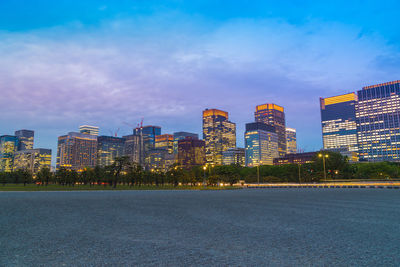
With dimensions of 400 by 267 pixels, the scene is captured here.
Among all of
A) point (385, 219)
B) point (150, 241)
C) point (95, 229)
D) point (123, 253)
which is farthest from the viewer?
point (385, 219)

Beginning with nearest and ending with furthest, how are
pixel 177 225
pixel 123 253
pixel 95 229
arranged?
pixel 123 253 < pixel 95 229 < pixel 177 225

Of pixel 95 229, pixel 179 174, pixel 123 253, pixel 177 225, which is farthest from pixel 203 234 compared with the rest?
pixel 179 174

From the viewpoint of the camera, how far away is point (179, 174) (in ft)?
337

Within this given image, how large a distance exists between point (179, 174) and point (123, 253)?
9294 cm

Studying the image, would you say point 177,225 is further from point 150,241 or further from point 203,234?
point 150,241

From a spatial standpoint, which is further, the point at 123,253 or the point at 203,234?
the point at 203,234

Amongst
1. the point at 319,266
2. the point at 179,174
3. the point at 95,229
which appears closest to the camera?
the point at 319,266

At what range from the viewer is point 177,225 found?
16.8 metres

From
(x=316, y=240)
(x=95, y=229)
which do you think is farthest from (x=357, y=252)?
(x=95, y=229)

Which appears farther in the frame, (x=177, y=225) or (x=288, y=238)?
(x=177, y=225)

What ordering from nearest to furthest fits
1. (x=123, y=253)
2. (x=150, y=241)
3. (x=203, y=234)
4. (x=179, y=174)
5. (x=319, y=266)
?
(x=319, y=266), (x=123, y=253), (x=150, y=241), (x=203, y=234), (x=179, y=174)

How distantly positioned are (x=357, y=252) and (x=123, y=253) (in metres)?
8.27

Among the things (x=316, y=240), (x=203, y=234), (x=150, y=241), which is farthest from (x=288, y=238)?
(x=150, y=241)

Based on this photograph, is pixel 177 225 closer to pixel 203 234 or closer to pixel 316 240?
pixel 203 234
